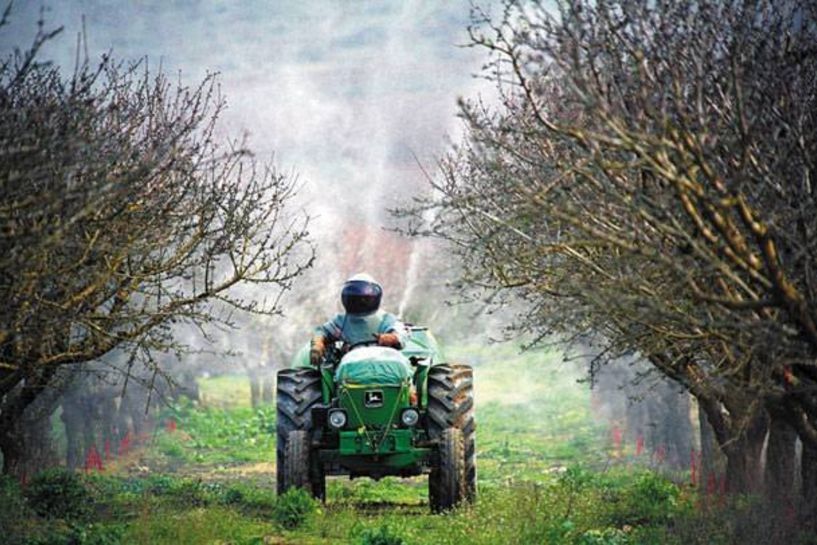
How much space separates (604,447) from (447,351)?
40.9ft

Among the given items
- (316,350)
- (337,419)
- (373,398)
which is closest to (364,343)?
(316,350)

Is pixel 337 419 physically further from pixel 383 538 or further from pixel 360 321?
pixel 383 538

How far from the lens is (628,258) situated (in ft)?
31.6

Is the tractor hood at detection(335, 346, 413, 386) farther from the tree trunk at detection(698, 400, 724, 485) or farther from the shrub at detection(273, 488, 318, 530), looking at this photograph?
the tree trunk at detection(698, 400, 724, 485)

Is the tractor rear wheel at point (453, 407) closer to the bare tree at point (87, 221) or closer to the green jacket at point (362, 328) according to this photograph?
the green jacket at point (362, 328)

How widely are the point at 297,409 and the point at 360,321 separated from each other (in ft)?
4.84

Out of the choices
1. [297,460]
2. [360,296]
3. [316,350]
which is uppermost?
[360,296]

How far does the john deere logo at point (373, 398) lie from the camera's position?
1460 cm

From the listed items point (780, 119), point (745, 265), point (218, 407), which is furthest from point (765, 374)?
point (218, 407)

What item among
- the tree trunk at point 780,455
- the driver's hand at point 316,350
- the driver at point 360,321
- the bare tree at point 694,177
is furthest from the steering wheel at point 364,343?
the tree trunk at point 780,455

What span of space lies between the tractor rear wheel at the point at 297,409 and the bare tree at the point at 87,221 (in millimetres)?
1046

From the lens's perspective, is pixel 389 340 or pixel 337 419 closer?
pixel 337 419

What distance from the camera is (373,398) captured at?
1460 cm

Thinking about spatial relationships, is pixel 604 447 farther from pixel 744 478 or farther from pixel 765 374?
pixel 765 374
